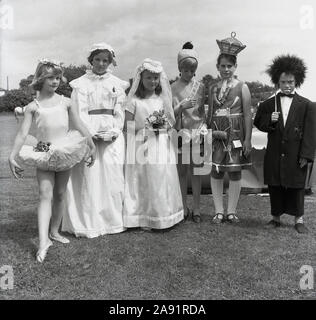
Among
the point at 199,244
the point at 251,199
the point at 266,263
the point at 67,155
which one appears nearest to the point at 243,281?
the point at 266,263

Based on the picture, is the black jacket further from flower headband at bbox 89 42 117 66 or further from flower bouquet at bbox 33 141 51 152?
flower bouquet at bbox 33 141 51 152

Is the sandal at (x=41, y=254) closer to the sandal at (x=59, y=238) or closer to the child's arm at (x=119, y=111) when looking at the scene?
the sandal at (x=59, y=238)

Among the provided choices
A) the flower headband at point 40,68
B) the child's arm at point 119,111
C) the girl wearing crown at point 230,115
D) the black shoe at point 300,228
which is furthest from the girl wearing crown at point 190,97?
the flower headband at point 40,68

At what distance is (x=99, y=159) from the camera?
4.83m

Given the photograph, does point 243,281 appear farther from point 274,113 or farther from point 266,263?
point 274,113

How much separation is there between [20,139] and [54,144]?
1.04 ft

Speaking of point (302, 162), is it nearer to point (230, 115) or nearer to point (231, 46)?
point (230, 115)

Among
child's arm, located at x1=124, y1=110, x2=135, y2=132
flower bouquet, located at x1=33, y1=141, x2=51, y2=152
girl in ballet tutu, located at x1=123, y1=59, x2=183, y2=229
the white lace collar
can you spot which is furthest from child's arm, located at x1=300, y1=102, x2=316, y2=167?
flower bouquet, located at x1=33, y1=141, x2=51, y2=152

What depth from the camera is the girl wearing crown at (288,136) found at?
4.77 meters

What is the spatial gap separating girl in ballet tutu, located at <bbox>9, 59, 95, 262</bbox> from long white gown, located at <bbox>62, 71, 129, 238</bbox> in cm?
49

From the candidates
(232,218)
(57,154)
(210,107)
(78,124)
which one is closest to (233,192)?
(232,218)

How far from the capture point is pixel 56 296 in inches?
131

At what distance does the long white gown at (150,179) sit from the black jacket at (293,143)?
1.16m
